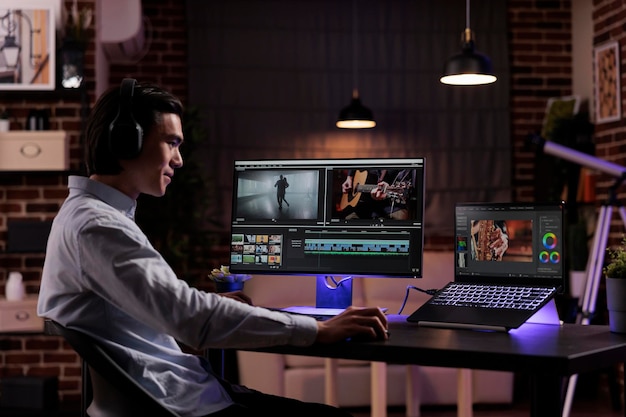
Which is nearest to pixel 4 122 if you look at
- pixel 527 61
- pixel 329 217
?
pixel 329 217

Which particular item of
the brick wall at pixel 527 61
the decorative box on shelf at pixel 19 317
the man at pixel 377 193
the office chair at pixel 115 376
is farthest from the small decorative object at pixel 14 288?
the office chair at pixel 115 376

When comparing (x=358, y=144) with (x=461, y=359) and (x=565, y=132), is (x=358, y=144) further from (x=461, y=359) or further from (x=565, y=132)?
(x=461, y=359)

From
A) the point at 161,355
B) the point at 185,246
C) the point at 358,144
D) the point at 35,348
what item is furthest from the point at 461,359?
the point at 358,144

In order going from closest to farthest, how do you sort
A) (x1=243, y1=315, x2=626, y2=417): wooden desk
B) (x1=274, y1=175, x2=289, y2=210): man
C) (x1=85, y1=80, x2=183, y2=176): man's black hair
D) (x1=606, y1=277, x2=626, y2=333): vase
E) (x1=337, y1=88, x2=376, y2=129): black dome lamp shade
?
1. (x1=243, y1=315, x2=626, y2=417): wooden desk
2. (x1=85, y1=80, x2=183, y2=176): man's black hair
3. (x1=606, y1=277, x2=626, y2=333): vase
4. (x1=274, y1=175, x2=289, y2=210): man
5. (x1=337, y1=88, x2=376, y2=129): black dome lamp shade

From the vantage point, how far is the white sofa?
476 cm

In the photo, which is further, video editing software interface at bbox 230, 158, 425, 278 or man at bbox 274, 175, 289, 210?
man at bbox 274, 175, 289, 210

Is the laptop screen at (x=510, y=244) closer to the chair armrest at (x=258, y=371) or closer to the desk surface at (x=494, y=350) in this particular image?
the desk surface at (x=494, y=350)

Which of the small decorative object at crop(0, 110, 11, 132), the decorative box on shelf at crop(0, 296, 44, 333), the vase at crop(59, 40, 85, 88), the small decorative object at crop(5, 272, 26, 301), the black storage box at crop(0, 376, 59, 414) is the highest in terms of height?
the vase at crop(59, 40, 85, 88)

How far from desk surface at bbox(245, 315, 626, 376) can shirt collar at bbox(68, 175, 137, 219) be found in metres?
0.47

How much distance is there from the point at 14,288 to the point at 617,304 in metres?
3.37

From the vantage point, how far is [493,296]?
2.34 metres

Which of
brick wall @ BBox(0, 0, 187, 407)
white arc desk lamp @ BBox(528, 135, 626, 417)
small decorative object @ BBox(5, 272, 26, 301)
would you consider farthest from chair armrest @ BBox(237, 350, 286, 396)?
white arc desk lamp @ BBox(528, 135, 626, 417)

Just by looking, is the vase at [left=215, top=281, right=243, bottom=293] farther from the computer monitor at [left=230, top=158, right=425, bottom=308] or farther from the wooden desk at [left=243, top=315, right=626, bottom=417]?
the wooden desk at [left=243, top=315, right=626, bottom=417]

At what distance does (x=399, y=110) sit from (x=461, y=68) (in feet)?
7.22
